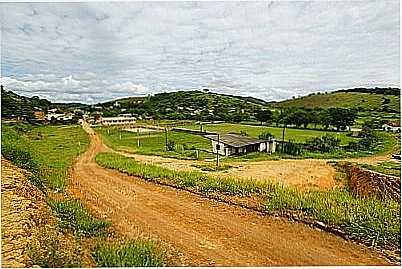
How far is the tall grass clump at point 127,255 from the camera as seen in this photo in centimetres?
219

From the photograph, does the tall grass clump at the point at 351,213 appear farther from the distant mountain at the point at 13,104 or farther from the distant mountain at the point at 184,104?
the distant mountain at the point at 184,104

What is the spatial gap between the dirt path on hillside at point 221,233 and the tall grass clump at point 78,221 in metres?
0.18

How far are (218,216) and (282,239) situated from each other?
0.80 meters

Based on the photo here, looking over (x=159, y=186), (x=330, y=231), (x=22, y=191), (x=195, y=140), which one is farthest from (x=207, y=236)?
(x=195, y=140)

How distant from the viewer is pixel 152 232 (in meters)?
3.09

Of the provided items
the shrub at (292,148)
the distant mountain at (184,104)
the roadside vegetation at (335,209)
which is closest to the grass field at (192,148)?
the shrub at (292,148)

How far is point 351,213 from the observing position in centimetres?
334

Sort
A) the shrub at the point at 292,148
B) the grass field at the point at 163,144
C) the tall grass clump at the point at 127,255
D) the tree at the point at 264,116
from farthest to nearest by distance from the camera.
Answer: the tree at the point at 264,116 → the shrub at the point at 292,148 → the grass field at the point at 163,144 → the tall grass clump at the point at 127,255

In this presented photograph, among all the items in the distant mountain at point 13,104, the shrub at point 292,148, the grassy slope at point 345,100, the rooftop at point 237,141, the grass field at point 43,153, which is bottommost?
the shrub at point 292,148

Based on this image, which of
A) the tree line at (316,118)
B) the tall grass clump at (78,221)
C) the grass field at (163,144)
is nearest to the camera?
the tall grass clump at (78,221)

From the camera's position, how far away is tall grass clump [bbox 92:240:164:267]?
2.19 m

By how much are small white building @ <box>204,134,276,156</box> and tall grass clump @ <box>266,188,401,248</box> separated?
42.7 feet

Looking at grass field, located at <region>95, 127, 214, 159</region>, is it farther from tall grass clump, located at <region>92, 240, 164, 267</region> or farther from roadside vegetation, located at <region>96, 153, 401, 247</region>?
tall grass clump, located at <region>92, 240, 164, 267</region>

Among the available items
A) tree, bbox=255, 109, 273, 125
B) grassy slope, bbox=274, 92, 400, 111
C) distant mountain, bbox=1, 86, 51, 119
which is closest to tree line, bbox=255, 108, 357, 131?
tree, bbox=255, 109, 273, 125
